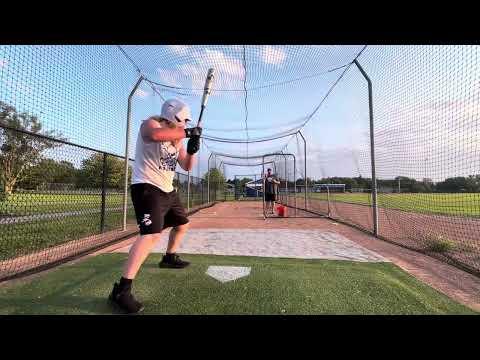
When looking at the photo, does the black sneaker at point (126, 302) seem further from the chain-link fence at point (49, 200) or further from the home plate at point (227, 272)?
the chain-link fence at point (49, 200)

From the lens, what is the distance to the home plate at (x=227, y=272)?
3.03m

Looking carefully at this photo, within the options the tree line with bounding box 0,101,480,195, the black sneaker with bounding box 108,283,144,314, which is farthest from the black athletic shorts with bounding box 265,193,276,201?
the black sneaker with bounding box 108,283,144,314

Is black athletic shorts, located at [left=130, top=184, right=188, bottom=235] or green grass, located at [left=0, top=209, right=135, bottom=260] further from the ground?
black athletic shorts, located at [left=130, top=184, right=188, bottom=235]

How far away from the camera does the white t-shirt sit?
2555 millimetres

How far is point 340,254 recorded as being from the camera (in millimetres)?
4410

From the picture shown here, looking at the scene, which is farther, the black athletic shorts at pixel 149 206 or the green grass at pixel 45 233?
the green grass at pixel 45 233

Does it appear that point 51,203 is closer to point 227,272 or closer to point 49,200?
point 49,200

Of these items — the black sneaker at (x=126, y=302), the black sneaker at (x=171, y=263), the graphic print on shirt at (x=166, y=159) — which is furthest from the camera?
the black sneaker at (x=171, y=263)

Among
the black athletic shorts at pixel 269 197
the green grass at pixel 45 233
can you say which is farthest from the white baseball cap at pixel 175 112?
the black athletic shorts at pixel 269 197

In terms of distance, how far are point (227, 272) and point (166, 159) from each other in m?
1.33

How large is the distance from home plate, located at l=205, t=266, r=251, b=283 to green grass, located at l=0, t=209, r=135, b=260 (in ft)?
9.32

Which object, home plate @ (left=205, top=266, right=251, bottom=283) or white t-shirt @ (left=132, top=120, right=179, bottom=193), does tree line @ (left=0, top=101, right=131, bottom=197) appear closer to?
white t-shirt @ (left=132, top=120, right=179, bottom=193)

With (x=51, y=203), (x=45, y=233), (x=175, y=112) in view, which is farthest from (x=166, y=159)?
(x=45, y=233)

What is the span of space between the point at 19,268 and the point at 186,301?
2347 mm
